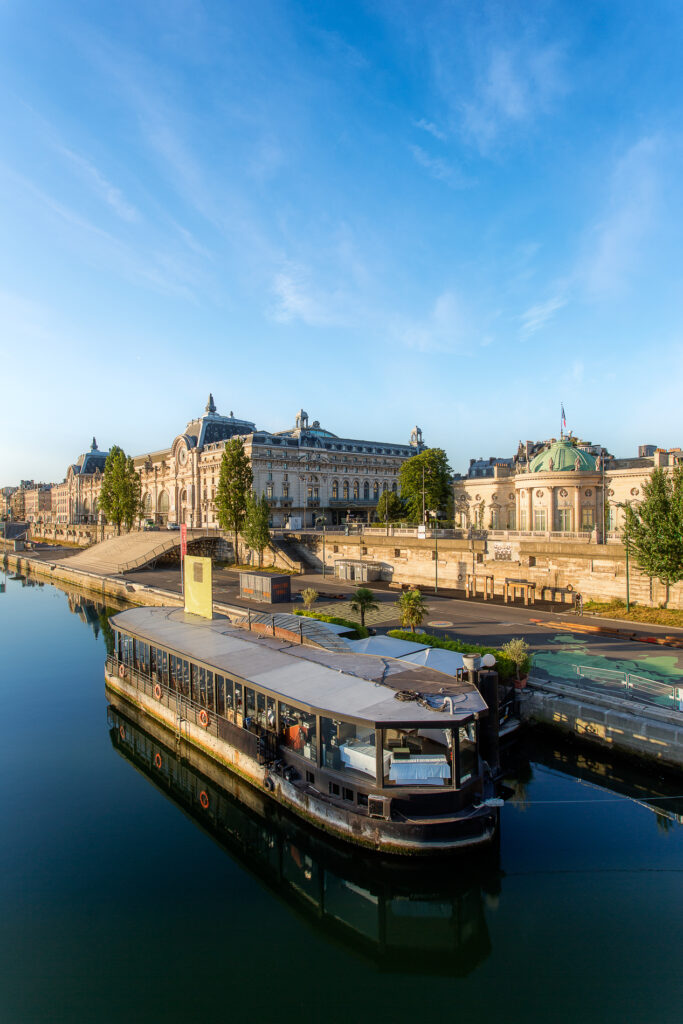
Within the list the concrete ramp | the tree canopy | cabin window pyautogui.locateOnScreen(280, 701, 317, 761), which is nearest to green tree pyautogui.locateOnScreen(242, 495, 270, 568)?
the concrete ramp

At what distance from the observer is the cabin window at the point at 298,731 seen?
600 inches

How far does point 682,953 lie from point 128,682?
21.4 meters

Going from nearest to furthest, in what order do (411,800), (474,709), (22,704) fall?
(411,800) → (474,709) → (22,704)

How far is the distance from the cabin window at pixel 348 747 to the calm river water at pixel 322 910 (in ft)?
6.83

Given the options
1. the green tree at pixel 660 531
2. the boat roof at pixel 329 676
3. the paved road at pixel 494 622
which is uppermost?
the green tree at pixel 660 531

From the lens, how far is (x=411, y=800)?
13062mm

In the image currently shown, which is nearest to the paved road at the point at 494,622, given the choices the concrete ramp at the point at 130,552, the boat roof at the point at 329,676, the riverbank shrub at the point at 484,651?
the riverbank shrub at the point at 484,651

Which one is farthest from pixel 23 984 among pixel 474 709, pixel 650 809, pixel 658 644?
pixel 658 644

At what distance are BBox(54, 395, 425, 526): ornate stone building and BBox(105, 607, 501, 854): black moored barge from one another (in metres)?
64.0

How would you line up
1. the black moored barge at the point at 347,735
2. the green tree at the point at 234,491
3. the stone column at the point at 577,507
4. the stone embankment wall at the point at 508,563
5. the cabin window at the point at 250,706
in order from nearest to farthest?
the black moored barge at the point at 347,735 < the cabin window at the point at 250,706 < the stone embankment wall at the point at 508,563 < the stone column at the point at 577,507 < the green tree at the point at 234,491

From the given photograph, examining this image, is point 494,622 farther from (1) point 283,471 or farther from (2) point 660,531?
(1) point 283,471

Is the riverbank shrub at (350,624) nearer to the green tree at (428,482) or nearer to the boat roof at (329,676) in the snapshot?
the boat roof at (329,676)

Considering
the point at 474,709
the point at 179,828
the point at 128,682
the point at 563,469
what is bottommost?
the point at 179,828

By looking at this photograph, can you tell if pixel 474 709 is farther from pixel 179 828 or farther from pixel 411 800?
pixel 179 828
